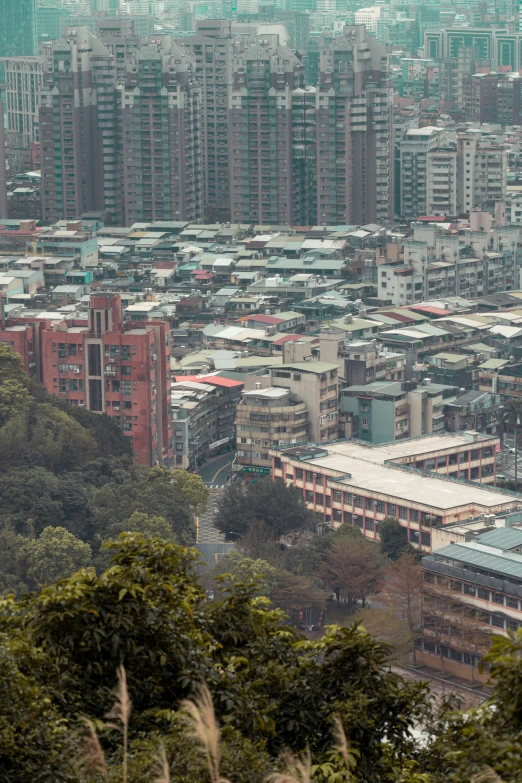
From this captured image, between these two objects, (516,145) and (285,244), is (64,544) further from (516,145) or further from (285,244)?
(516,145)

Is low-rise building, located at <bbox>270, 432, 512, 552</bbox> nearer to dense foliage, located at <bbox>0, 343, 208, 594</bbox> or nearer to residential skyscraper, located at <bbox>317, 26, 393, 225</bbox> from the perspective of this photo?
dense foliage, located at <bbox>0, 343, 208, 594</bbox>

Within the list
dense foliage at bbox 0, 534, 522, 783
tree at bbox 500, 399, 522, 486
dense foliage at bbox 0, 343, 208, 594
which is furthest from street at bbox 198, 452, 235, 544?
dense foliage at bbox 0, 534, 522, 783

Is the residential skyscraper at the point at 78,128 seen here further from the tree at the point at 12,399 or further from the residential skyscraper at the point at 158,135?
the tree at the point at 12,399

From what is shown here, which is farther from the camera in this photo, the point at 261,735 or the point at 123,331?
the point at 123,331

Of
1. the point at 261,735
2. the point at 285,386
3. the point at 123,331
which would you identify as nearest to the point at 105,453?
the point at 123,331

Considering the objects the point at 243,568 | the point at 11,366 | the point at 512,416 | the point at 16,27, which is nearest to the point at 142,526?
the point at 243,568

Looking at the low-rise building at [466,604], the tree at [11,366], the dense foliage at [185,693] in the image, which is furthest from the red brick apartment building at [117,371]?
the dense foliage at [185,693]

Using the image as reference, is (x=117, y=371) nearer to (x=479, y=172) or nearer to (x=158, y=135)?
(x=158, y=135)

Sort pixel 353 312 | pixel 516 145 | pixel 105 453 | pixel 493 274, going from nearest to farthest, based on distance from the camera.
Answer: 1. pixel 105 453
2. pixel 353 312
3. pixel 493 274
4. pixel 516 145
